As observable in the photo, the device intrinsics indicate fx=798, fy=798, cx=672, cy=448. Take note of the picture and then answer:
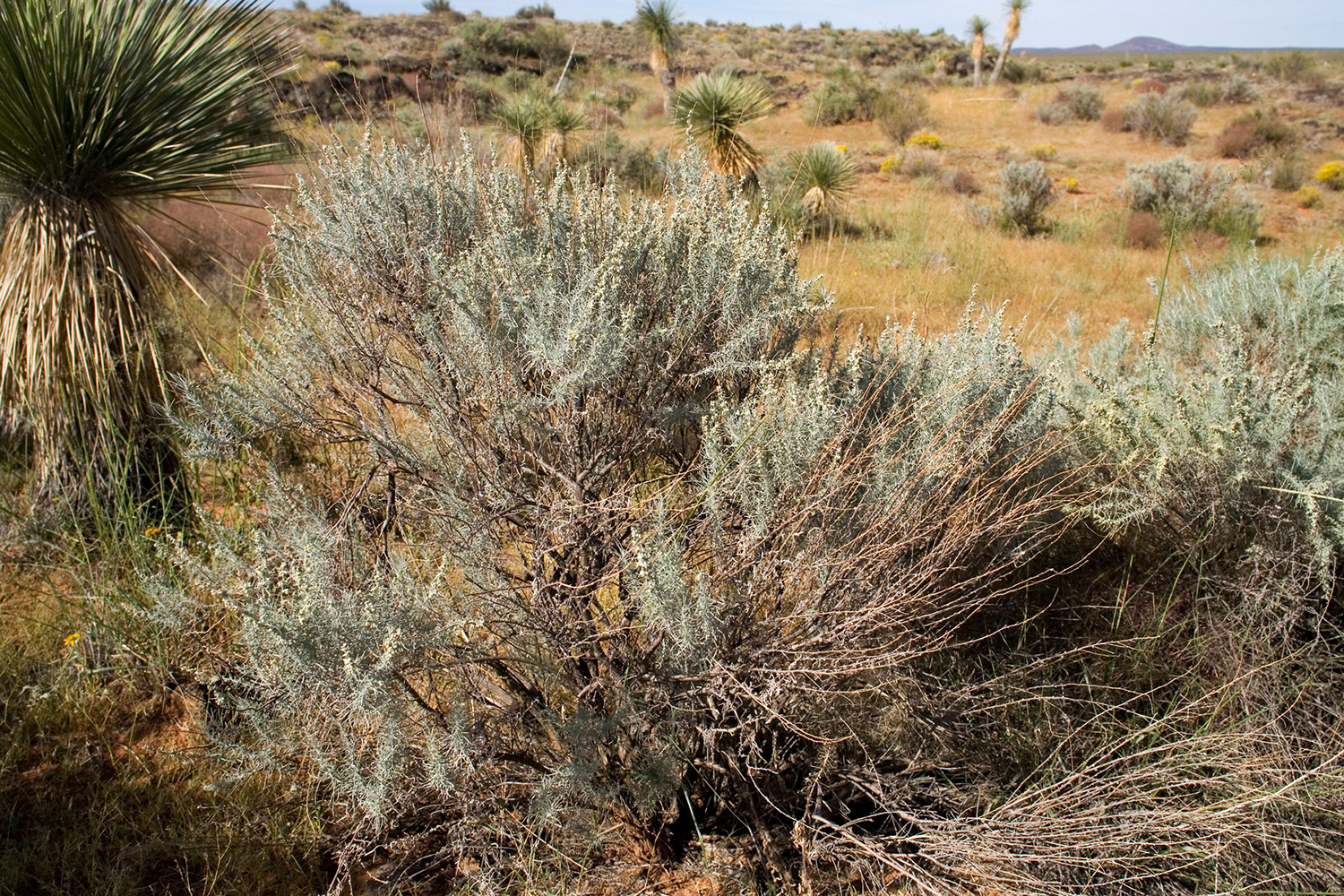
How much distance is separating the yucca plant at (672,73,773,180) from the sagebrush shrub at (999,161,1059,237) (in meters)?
3.83

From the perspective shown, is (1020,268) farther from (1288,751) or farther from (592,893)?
(592,893)

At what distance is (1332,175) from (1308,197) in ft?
6.93

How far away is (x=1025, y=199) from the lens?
10.5m

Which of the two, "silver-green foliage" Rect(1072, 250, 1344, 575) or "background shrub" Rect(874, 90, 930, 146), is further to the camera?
"background shrub" Rect(874, 90, 930, 146)

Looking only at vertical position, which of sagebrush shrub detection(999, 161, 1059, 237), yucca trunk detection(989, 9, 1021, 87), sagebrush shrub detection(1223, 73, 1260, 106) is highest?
yucca trunk detection(989, 9, 1021, 87)

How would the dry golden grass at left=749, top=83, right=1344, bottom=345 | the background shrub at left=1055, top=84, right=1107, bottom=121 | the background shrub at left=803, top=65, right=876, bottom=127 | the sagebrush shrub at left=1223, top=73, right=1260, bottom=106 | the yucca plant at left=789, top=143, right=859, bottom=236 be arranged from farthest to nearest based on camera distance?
the sagebrush shrub at left=1223, top=73, right=1260, bottom=106, the background shrub at left=1055, top=84, right=1107, bottom=121, the background shrub at left=803, top=65, right=876, bottom=127, the yucca plant at left=789, top=143, right=859, bottom=236, the dry golden grass at left=749, top=83, right=1344, bottom=345

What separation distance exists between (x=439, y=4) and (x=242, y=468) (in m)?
35.0

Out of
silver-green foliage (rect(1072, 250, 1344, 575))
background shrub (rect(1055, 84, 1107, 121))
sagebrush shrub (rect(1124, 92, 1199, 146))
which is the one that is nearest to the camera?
silver-green foliage (rect(1072, 250, 1344, 575))

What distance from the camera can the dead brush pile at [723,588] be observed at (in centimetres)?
203

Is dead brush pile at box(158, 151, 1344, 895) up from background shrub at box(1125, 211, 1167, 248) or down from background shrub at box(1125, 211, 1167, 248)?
down

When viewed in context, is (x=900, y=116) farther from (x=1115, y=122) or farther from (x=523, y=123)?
(x=523, y=123)

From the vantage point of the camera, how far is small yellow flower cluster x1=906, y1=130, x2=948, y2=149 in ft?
58.5

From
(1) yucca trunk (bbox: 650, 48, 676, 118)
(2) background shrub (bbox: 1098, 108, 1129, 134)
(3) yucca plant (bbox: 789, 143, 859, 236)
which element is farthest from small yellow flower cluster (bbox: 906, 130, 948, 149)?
(3) yucca plant (bbox: 789, 143, 859, 236)

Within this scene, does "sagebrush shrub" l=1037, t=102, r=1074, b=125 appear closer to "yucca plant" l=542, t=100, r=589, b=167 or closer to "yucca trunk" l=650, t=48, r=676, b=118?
"yucca trunk" l=650, t=48, r=676, b=118
